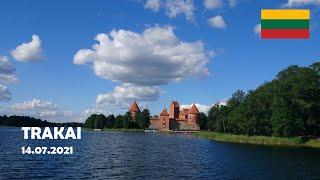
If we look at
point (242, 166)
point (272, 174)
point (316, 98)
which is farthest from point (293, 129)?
point (272, 174)

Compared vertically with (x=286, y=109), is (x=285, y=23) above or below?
above

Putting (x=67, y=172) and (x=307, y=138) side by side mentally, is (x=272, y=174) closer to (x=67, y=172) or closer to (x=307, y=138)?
(x=67, y=172)

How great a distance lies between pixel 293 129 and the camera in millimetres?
101250

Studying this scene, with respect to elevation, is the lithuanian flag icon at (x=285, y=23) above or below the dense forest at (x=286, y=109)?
above

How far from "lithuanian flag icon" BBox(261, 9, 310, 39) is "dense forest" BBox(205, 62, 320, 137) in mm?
53393

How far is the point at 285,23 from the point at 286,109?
178ft

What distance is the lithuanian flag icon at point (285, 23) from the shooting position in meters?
49.8

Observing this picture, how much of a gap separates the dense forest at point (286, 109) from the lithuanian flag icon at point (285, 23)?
53.4 m

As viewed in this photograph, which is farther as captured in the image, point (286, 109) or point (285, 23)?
point (286, 109)

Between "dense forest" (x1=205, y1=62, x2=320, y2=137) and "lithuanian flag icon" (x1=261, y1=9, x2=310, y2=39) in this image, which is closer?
"lithuanian flag icon" (x1=261, y1=9, x2=310, y2=39)

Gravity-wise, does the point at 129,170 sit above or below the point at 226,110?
below

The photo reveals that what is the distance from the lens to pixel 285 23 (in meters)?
50.2

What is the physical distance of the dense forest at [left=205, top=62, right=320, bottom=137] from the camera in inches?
4008

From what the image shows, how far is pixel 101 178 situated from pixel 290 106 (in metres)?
71.4
